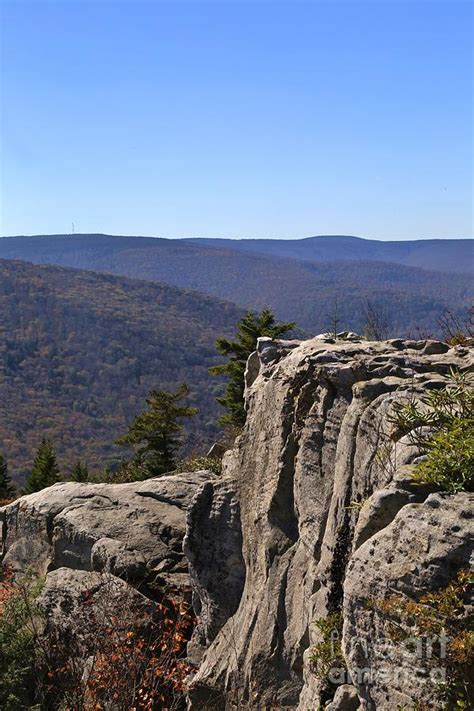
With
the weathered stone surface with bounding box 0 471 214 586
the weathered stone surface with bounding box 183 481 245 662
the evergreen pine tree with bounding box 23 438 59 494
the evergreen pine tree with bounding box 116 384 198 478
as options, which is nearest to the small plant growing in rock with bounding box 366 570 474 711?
the weathered stone surface with bounding box 183 481 245 662

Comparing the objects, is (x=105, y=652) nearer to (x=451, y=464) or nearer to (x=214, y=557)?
(x=214, y=557)

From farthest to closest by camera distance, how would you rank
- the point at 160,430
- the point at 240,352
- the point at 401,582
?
the point at 160,430
the point at 240,352
the point at 401,582

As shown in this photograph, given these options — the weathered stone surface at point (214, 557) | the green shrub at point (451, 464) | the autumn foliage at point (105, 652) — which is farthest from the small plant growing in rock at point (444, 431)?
the autumn foliage at point (105, 652)

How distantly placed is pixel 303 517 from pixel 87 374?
152m

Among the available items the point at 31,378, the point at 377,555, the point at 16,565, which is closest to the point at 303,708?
the point at 377,555

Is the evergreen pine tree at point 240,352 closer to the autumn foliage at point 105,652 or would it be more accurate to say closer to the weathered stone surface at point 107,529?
the weathered stone surface at point 107,529

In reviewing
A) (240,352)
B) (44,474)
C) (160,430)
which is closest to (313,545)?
(240,352)

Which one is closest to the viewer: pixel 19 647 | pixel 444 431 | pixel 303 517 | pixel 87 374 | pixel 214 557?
pixel 444 431

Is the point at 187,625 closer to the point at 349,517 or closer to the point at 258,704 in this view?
the point at 258,704

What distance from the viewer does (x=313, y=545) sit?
8.26 meters

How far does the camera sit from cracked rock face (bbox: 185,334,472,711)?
6.23m

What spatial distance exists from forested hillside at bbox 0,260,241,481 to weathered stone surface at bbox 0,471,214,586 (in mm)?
78272

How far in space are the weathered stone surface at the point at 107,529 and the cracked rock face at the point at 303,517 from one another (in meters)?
1.93

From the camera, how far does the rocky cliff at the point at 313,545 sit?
5.67m
